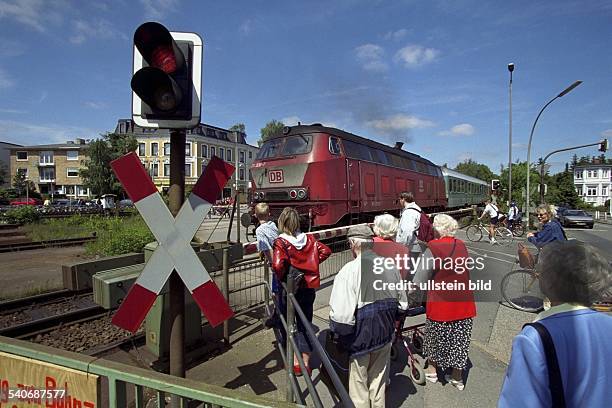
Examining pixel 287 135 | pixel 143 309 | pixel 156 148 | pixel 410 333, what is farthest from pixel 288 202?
pixel 156 148

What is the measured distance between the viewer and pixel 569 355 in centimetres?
133

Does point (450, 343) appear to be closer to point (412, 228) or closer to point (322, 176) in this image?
point (412, 228)

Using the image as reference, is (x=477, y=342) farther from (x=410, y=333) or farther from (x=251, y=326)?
(x=251, y=326)

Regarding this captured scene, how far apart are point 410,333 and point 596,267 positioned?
3313 millimetres

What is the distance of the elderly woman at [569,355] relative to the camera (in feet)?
4.33

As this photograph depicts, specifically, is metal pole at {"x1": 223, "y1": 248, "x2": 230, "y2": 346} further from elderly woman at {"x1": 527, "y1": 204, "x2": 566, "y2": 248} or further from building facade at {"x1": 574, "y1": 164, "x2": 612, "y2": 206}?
building facade at {"x1": 574, "y1": 164, "x2": 612, "y2": 206}

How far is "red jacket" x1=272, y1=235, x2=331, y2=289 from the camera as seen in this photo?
341 cm

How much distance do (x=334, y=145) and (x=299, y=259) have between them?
6.89 m

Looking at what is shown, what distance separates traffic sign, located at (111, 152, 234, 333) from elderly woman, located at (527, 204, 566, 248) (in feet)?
18.0

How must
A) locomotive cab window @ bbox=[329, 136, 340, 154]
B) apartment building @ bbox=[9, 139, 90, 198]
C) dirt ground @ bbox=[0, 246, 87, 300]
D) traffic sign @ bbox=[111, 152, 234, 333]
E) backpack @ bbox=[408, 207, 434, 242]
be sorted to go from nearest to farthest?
traffic sign @ bbox=[111, 152, 234, 333]
backpack @ bbox=[408, 207, 434, 242]
dirt ground @ bbox=[0, 246, 87, 300]
locomotive cab window @ bbox=[329, 136, 340, 154]
apartment building @ bbox=[9, 139, 90, 198]

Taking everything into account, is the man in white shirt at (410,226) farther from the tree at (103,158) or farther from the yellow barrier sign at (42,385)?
the tree at (103,158)

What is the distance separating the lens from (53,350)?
178 cm

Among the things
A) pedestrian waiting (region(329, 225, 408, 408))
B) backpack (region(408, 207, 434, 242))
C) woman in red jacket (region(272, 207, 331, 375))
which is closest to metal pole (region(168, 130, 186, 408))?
pedestrian waiting (region(329, 225, 408, 408))

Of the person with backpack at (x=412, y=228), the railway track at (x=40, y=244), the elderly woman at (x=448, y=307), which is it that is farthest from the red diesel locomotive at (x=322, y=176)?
the railway track at (x=40, y=244)
